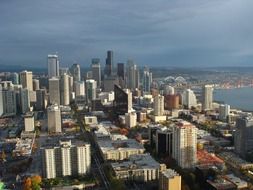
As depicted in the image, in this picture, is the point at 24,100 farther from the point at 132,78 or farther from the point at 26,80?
the point at 132,78

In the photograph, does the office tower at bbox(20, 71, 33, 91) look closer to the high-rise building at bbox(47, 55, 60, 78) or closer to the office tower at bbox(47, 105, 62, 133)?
the high-rise building at bbox(47, 55, 60, 78)

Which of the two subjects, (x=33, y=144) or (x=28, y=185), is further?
(x=33, y=144)

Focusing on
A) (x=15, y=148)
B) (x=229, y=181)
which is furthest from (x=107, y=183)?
(x=15, y=148)

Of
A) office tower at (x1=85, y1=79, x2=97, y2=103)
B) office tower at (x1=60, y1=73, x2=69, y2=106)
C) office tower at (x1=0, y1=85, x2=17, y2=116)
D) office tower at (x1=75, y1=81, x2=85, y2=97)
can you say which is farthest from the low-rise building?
office tower at (x1=75, y1=81, x2=85, y2=97)

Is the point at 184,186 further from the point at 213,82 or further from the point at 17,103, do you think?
the point at 213,82

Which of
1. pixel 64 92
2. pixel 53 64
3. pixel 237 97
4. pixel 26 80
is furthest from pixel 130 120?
pixel 53 64

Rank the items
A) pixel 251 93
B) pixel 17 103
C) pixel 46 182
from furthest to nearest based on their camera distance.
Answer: pixel 251 93, pixel 17 103, pixel 46 182

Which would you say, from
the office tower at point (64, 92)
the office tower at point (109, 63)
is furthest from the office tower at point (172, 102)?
the office tower at point (109, 63)
